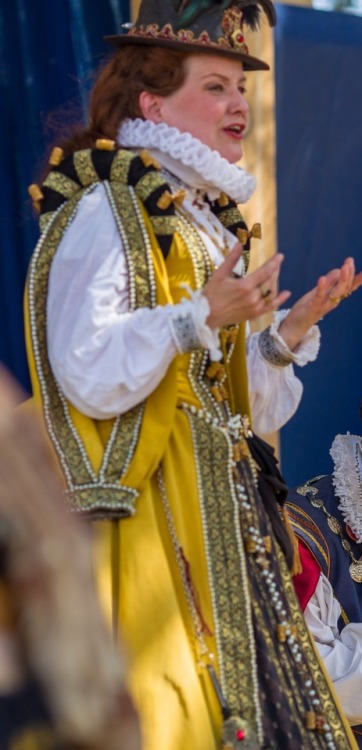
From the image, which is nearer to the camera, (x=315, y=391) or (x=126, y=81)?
(x=126, y=81)

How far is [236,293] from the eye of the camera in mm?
2023

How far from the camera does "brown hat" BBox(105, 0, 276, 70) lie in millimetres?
2406

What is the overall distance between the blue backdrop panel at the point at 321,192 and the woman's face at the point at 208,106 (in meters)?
1.55

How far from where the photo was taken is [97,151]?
2277 mm

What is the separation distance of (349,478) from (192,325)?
163cm

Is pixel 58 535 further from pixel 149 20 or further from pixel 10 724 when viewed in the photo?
pixel 149 20

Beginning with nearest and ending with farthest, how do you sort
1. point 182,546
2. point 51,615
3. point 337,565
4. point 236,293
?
1. point 51,615
2. point 236,293
3. point 182,546
4. point 337,565

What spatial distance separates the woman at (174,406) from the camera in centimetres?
205

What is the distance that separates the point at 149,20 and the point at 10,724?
171 centimetres

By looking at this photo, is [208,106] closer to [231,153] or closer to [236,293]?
[231,153]

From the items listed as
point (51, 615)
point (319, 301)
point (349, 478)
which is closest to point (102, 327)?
point (319, 301)

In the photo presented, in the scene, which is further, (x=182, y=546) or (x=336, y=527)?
(x=336, y=527)

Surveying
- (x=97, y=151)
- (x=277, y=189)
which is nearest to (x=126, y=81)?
(x=97, y=151)

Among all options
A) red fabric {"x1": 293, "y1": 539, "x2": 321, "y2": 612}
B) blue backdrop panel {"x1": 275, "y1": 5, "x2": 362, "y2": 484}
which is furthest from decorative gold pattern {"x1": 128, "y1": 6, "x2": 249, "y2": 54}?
blue backdrop panel {"x1": 275, "y1": 5, "x2": 362, "y2": 484}
